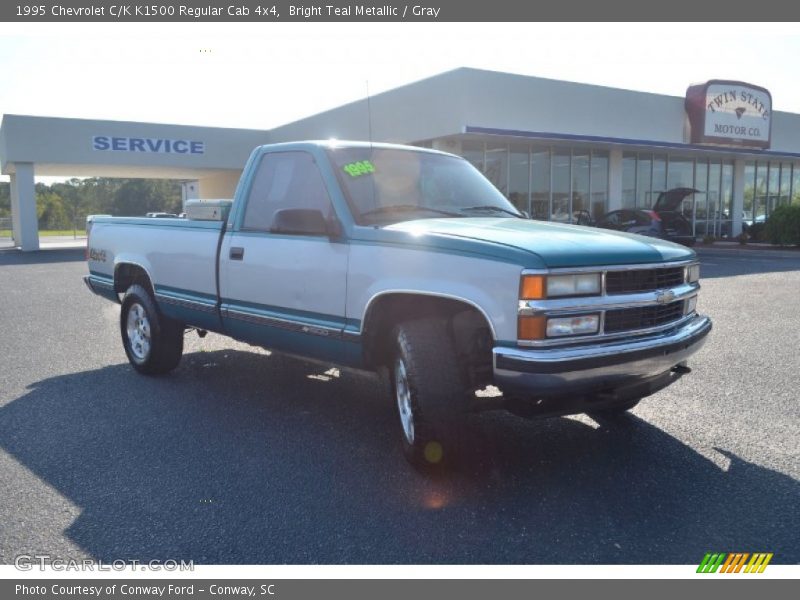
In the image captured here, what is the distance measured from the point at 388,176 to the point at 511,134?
16571 millimetres

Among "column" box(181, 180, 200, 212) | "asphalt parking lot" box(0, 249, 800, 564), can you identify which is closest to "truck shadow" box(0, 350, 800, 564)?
"asphalt parking lot" box(0, 249, 800, 564)

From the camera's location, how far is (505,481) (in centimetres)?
386

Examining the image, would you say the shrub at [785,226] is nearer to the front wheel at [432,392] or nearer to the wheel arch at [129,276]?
the wheel arch at [129,276]

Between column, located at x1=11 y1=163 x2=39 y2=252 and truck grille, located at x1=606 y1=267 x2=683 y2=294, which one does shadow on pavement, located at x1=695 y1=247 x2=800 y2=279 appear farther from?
column, located at x1=11 y1=163 x2=39 y2=252

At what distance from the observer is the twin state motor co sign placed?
24.6 m

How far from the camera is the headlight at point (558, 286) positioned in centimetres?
339

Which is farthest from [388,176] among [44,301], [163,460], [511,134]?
[511,134]

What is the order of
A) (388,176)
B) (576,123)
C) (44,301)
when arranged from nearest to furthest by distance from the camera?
(388,176) < (44,301) < (576,123)

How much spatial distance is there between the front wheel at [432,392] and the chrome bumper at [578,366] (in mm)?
297

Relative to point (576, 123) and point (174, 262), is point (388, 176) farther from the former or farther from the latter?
point (576, 123)

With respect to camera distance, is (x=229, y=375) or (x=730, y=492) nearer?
(x=730, y=492)

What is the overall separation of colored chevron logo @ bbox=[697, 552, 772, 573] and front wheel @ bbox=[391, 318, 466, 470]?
1327 millimetres

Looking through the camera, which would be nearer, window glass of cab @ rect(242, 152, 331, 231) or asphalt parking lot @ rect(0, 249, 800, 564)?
asphalt parking lot @ rect(0, 249, 800, 564)

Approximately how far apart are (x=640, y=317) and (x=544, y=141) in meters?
19.6
